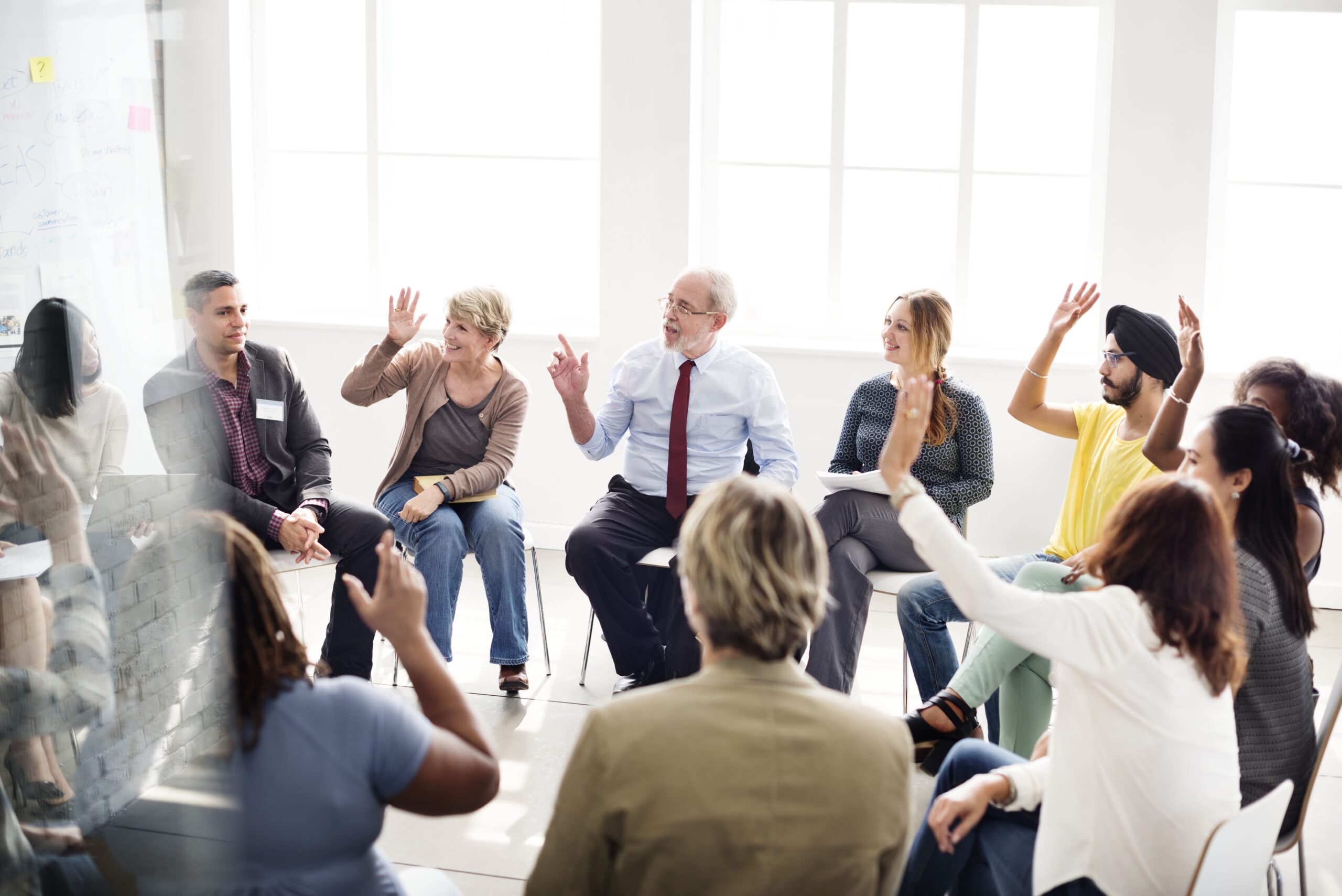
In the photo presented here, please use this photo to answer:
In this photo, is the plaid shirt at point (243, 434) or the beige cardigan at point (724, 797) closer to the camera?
the beige cardigan at point (724, 797)

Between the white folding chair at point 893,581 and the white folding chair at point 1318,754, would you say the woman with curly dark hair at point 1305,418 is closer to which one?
the white folding chair at point 1318,754

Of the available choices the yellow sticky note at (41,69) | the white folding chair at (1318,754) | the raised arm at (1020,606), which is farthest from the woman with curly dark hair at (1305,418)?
the yellow sticky note at (41,69)

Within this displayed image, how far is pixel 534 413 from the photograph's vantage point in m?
5.17

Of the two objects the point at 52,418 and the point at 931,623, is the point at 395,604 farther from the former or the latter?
the point at 931,623

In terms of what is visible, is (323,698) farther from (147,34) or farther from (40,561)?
(147,34)

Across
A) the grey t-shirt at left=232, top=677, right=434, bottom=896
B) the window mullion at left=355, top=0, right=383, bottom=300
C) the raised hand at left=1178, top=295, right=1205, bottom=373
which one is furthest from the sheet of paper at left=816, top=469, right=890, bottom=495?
the window mullion at left=355, top=0, right=383, bottom=300

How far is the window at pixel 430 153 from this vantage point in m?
5.22

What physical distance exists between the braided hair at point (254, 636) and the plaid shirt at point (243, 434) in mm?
237

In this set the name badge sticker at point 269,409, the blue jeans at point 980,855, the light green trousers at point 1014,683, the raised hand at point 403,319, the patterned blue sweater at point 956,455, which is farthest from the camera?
the raised hand at point 403,319

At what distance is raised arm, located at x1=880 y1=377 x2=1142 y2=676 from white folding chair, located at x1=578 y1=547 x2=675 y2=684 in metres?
1.53

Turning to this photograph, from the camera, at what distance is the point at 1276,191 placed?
4.77m

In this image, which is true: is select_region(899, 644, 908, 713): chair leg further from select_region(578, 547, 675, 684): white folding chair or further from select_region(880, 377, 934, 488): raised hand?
select_region(880, 377, 934, 488): raised hand

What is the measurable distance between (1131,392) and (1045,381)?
0.33 m

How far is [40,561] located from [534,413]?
3921mm
